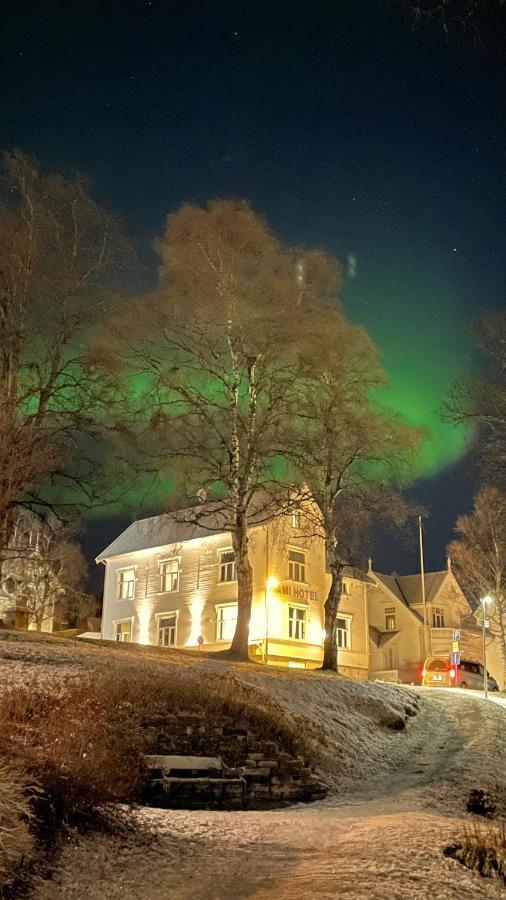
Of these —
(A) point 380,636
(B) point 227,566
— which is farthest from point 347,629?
(A) point 380,636

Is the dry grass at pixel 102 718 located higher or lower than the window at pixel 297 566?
lower

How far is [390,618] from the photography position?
62.6 metres

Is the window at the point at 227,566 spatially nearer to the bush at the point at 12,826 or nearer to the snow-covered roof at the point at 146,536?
the snow-covered roof at the point at 146,536

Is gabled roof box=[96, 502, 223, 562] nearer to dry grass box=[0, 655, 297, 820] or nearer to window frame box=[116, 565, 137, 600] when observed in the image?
window frame box=[116, 565, 137, 600]

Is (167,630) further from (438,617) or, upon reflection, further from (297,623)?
(438,617)

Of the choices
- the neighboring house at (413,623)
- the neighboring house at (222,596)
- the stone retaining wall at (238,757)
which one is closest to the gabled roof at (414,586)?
the neighboring house at (413,623)

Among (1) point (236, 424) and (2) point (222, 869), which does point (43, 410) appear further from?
(2) point (222, 869)

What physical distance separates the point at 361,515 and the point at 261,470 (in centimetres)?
446

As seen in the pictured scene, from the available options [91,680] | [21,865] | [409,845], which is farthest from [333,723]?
[21,865]

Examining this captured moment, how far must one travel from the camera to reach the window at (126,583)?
2046 inches

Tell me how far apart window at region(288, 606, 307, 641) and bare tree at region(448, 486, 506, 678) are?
9.51 metres

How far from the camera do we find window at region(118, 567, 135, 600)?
171ft

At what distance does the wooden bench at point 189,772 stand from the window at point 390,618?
5095 cm

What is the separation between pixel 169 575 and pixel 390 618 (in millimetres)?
21414
